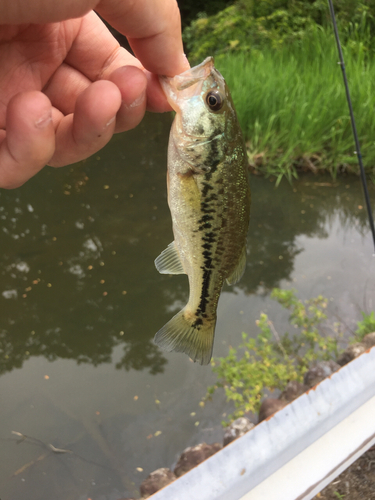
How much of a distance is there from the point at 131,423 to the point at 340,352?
1506mm

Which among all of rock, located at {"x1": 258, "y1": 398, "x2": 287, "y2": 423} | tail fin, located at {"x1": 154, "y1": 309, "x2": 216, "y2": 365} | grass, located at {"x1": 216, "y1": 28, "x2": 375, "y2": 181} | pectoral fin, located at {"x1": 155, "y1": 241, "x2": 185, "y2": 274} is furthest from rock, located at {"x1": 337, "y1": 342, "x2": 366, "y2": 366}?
grass, located at {"x1": 216, "y1": 28, "x2": 375, "y2": 181}

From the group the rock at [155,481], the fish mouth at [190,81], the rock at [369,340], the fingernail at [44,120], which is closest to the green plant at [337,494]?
the rock at [155,481]

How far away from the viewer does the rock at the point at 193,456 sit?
2100 mm

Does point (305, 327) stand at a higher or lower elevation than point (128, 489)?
higher

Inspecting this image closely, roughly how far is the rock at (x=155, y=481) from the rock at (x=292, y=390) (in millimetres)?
827

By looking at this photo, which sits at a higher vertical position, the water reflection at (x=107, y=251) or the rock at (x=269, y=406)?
the water reflection at (x=107, y=251)

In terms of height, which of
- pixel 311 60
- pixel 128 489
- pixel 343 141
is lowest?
pixel 128 489

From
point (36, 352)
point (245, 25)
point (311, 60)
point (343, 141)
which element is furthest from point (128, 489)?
point (245, 25)

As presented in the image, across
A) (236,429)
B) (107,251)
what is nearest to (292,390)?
(236,429)

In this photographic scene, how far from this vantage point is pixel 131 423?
2324 mm

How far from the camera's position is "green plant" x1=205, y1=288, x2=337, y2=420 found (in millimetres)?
2434

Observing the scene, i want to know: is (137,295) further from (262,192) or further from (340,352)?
(262,192)

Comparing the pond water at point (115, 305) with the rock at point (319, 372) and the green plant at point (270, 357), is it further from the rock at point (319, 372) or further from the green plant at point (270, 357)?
the rock at point (319, 372)

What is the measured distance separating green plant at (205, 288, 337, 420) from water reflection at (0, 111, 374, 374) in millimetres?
399
